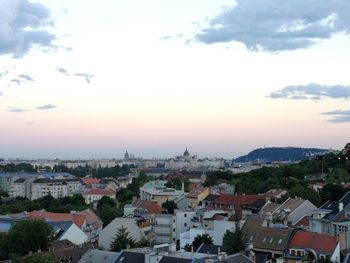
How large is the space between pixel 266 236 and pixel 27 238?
16.3m

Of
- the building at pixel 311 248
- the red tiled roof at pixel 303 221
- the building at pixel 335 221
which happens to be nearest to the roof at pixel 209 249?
the building at pixel 311 248

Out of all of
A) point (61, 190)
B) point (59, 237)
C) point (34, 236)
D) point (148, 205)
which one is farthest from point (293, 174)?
point (61, 190)

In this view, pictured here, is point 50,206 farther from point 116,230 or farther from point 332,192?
point 332,192

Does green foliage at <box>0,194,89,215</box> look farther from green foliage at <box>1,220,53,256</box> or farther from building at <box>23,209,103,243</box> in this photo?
green foliage at <box>1,220,53,256</box>

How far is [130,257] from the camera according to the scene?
106 ft

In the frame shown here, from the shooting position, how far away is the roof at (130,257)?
104 feet

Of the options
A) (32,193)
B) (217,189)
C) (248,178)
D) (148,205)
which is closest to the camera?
(148,205)

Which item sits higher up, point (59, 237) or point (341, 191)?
point (341, 191)

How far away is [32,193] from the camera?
396 feet

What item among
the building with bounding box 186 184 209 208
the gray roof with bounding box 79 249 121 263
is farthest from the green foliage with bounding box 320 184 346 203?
the gray roof with bounding box 79 249 121 263

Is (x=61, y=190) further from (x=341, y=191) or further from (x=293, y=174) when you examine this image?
(x=341, y=191)

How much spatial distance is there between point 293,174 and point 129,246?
40447mm

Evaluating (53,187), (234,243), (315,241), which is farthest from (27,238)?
(53,187)

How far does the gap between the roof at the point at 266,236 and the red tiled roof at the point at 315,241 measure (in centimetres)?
61
